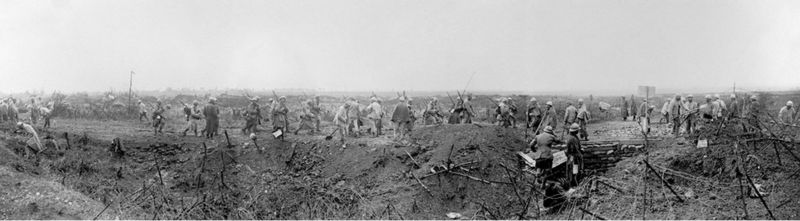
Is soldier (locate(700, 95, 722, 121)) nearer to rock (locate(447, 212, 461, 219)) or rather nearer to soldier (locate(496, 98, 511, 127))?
soldier (locate(496, 98, 511, 127))

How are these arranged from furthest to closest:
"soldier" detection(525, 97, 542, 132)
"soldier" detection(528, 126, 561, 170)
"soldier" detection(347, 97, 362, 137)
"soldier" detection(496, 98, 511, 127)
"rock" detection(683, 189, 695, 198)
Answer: "soldier" detection(496, 98, 511, 127) < "soldier" detection(347, 97, 362, 137) < "soldier" detection(525, 97, 542, 132) < "soldier" detection(528, 126, 561, 170) < "rock" detection(683, 189, 695, 198)

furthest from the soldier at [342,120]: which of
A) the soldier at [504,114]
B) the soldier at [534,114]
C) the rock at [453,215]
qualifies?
the soldier at [534,114]

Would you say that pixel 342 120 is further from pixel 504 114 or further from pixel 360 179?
pixel 504 114

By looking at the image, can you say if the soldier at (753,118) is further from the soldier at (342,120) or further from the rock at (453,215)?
the soldier at (342,120)

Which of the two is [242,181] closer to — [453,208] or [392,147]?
[392,147]

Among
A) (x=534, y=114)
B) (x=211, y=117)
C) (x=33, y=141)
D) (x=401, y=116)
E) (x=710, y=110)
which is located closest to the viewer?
(x=33, y=141)

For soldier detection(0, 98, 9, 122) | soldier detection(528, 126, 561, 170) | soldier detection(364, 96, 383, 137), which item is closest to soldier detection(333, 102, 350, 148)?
soldier detection(364, 96, 383, 137)

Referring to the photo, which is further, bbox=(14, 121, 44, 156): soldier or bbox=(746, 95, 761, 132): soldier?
bbox=(14, 121, 44, 156): soldier

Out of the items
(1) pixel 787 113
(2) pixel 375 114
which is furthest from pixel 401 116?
(1) pixel 787 113

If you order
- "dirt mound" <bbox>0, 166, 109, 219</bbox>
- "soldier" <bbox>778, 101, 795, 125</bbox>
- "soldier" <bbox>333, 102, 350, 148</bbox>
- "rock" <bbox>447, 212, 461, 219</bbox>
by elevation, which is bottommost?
"rock" <bbox>447, 212, 461, 219</bbox>

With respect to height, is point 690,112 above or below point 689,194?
above

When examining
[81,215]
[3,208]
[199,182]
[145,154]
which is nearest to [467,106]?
[199,182]

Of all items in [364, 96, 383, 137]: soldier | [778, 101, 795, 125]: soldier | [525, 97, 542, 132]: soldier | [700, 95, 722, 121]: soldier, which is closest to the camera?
[700, 95, 722, 121]: soldier

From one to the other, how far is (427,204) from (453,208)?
60 cm
